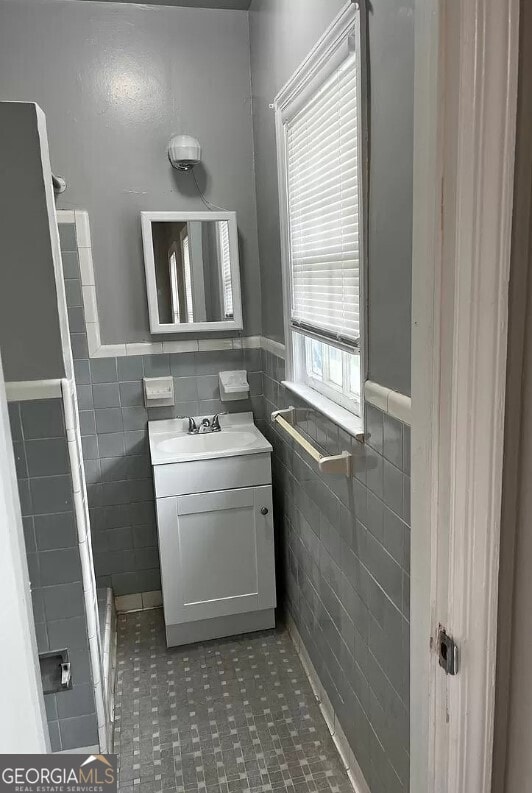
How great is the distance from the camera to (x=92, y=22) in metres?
2.42

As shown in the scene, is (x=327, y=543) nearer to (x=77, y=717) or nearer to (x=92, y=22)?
(x=77, y=717)

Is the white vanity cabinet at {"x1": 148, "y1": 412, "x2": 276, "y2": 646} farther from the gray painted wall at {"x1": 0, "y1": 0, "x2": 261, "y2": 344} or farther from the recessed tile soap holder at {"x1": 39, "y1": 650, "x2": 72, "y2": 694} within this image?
the gray painted wall at {"x1": 0, "y1": 0, "x2": 261, "y2": 344}

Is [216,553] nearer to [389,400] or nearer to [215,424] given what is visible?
[215,424]

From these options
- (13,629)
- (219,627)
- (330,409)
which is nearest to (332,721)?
(219,627)

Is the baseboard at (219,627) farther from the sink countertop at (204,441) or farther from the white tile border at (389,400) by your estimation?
the white tile border at (389,400)

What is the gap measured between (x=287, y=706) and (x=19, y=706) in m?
1.77

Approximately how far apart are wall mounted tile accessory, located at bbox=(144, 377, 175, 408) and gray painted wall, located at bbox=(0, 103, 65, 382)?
1055 millimetres

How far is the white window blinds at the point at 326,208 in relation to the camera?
1.53 m

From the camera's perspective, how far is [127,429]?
2725mm

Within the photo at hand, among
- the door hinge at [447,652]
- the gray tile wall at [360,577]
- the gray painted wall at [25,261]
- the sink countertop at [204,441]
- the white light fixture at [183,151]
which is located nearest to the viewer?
the door hinge at [447,652]

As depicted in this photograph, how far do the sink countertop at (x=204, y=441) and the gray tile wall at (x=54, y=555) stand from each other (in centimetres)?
63

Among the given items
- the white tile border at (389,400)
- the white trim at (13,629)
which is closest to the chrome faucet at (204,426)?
the white tile border at (389,400)

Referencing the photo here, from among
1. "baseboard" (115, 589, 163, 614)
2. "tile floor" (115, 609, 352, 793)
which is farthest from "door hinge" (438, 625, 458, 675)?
"baseboard" (115, 589, 163, 614)

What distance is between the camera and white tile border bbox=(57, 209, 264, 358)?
8.28 ft
